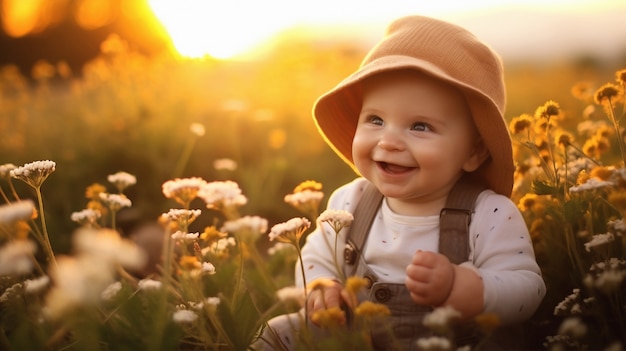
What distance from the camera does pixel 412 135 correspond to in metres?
2.19

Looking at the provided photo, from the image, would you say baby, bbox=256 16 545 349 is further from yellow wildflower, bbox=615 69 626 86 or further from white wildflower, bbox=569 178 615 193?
yellow wildflower, bbox=615 69 626 86

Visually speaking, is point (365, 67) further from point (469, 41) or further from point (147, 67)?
point (147, 67)

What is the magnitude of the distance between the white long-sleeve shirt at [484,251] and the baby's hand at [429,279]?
0.43 feet

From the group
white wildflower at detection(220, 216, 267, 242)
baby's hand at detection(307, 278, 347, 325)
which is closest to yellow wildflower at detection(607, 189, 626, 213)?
baby's hand at detection(307, 278, 347, 325)

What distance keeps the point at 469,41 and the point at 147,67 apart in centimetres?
462

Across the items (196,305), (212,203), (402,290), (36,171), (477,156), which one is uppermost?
(36,171)

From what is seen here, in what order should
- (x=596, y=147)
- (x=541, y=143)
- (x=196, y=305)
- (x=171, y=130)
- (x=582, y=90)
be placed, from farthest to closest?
1. (x=171, y=130)
2. (x=582, y=90)
3. (x=541, y=143)
4. (x=596, y=147)
5. (x=196, y=305)

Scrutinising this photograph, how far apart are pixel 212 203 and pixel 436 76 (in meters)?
0.81

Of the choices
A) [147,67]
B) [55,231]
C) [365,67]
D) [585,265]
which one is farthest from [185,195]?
[147,67]

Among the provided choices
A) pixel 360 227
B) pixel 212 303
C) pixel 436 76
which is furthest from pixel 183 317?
pixel 436 76

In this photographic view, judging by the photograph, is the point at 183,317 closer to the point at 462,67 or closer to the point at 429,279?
the point at 429,279

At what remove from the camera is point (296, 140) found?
18.6 feet

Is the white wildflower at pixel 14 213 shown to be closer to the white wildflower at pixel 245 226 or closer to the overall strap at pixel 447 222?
the white wildflower at pixel 245 226

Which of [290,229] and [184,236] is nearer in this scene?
[290,229]
